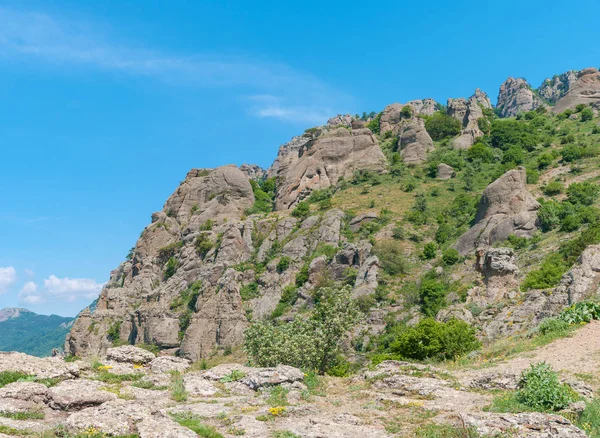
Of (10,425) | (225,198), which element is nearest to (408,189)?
(225,198)

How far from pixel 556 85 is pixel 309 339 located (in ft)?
603

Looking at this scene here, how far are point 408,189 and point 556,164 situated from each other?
19718 millimetres

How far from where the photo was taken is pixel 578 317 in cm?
2011

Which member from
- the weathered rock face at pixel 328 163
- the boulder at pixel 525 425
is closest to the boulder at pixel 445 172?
the weathered rock face at pixel 328 163

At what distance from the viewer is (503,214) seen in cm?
5166

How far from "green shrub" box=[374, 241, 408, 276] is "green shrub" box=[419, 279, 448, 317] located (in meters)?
4.36

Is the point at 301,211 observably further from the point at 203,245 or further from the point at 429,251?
the point at 429,251

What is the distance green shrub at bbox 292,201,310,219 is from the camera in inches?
2689

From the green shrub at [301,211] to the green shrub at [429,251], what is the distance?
60.7 ft

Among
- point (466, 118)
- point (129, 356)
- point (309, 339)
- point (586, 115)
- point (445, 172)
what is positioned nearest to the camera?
point (129, 356)

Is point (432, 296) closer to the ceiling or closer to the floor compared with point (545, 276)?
closer to the floor

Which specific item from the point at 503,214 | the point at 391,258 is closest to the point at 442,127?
the point at 503,214

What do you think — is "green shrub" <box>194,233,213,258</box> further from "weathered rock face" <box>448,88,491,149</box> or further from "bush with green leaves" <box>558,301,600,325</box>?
"bush with green leaves" <box>558,301,600,325</box>

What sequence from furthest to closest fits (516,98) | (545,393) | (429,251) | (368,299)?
(516,98) → (429,251) → (368,299) → (545,393)
